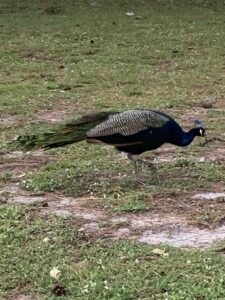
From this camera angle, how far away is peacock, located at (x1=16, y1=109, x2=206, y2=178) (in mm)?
5969

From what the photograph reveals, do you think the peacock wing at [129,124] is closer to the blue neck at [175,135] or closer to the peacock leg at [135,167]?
the blue neck at [175,135]

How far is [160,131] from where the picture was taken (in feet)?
19.6

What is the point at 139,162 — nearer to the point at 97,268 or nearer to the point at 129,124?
the point at 129,124

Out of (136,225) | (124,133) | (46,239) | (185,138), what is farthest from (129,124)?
(46,239)

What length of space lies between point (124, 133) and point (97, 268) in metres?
1.74

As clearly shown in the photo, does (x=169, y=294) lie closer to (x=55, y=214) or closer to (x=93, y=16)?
(x=55, y=214)

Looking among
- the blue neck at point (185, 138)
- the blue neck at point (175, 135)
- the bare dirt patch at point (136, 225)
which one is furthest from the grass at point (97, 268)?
the blue neck at point (185, 138)

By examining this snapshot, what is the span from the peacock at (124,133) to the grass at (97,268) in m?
1.11

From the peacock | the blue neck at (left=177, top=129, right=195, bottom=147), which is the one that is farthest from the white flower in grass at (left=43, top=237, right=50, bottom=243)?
the blue neck at (left=177, top=129, right=195, bottom=147)

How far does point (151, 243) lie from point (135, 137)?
1.34m

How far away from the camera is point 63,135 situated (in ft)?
20.1

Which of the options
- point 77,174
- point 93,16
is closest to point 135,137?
point 77,174

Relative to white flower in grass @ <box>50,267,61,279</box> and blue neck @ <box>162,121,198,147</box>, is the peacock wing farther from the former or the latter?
white flower in grass @ <box>50,267,61,279</box>

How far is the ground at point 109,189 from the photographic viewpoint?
4312mm
